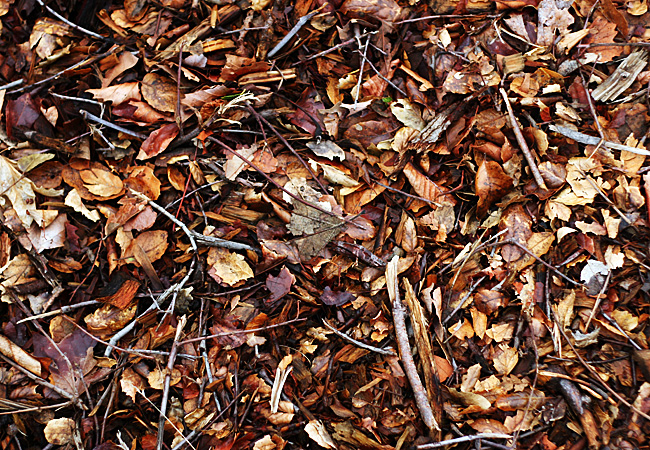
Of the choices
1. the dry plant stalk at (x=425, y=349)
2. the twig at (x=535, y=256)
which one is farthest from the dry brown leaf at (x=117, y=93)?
the twig at (x=535, y=256)

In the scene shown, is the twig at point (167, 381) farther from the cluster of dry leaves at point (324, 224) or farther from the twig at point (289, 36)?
the twig at point (289, 36)

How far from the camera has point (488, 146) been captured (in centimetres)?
207

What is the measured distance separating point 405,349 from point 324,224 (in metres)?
0.72

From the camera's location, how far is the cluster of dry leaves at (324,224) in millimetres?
1928

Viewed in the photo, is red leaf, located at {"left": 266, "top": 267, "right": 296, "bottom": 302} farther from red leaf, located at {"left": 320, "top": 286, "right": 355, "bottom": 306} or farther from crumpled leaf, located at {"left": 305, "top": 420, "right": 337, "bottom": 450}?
crumpled leaf, located at {"left": 305, "top": 420, "right": 337, "bottom": 450}

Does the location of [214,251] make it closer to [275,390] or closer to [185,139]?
[185,139]

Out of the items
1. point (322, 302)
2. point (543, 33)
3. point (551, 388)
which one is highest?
point (543, 33)

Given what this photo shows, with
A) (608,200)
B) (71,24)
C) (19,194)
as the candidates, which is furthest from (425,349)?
(71,24)

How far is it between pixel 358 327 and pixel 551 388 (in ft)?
3.18

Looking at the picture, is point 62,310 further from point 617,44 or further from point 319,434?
point 617,44

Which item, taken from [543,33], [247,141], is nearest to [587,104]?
[543,33]

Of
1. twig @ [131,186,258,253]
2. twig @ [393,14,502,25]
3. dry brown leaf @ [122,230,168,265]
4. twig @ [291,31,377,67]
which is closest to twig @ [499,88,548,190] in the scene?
twig @ [393,14,502,25]

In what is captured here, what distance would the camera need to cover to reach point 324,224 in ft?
6.60

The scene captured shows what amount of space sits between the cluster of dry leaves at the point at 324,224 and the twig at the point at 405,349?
11mm
